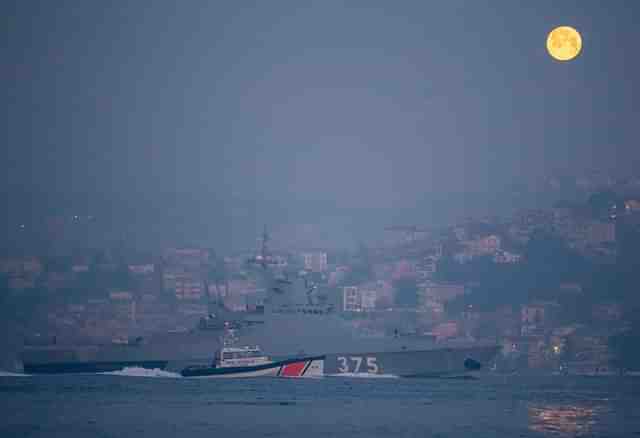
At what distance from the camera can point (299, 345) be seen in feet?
257

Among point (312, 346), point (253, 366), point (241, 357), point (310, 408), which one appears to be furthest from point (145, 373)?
point (310, 408)

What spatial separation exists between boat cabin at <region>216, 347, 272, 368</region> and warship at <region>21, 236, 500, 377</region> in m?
1.13

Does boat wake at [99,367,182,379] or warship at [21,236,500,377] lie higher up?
warship at [21,236,500,377]

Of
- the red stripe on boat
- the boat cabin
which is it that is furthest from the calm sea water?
the boat cabin

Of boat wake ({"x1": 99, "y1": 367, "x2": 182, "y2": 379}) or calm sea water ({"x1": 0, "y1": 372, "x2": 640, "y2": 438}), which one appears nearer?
calm sea water ({"x1": 0, "y1": 372, "x2": 640, "y2": 438})

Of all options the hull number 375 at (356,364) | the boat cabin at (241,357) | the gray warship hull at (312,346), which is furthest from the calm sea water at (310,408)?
the boat cabin at (241,357)

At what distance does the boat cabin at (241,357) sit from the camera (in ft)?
252

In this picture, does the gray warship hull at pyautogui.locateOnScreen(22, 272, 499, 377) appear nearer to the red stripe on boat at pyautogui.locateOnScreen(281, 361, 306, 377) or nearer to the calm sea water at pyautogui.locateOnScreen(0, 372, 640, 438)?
the red stripe on boat at pyautogui.locateOnScreen(281, 361, 306, 377)

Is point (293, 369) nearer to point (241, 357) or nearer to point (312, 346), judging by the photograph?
point (312, 346)

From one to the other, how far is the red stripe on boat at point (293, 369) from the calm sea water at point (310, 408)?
65 cm

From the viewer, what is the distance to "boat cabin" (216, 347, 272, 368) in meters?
76.8

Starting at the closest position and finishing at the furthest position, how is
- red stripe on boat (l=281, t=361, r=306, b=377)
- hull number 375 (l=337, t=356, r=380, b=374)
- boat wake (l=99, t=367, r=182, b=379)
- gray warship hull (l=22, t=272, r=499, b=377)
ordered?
red stripe on boat (l=281, t=361, r=306, b=377), gray warship hull (l=22, t=272, r=499, b=377), hull number 375 (l=337, t=356, r=380, b=374), boat wake (l=99, t=367, r=182, b=379)

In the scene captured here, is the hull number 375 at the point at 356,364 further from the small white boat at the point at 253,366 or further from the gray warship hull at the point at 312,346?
the small white boat at the point at 253,366

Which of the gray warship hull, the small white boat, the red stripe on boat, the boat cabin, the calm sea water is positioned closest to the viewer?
the calm sea water
